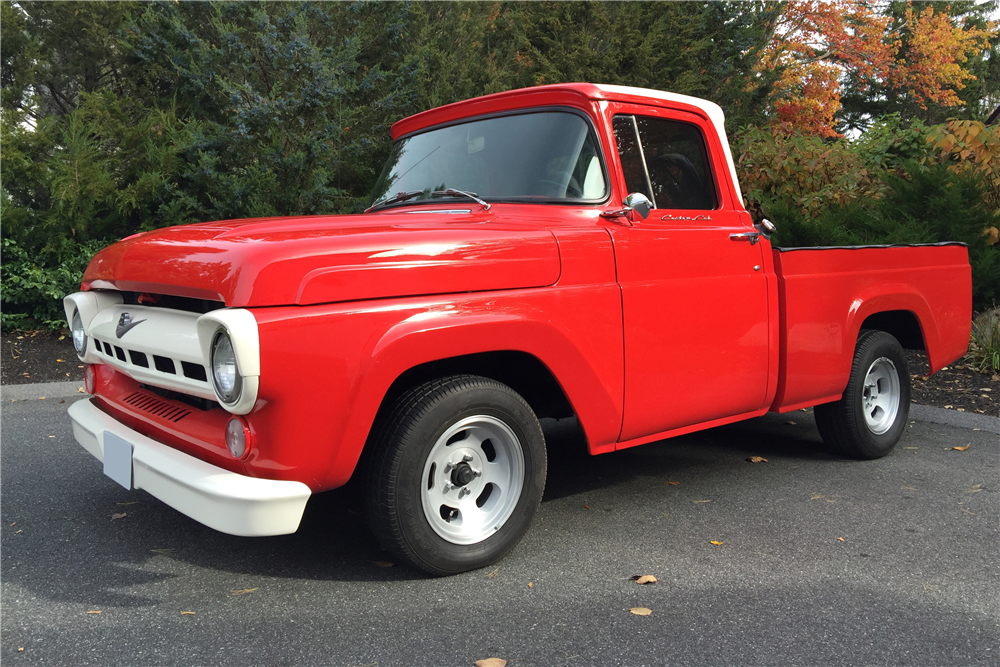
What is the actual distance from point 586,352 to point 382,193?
170 centimetres

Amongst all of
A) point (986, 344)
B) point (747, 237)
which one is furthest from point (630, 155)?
point (986, 344)

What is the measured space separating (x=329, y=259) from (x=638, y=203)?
4.87ft

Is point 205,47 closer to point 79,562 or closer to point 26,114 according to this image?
point 26,114

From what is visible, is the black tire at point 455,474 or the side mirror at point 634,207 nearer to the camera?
the black tire at point 455,474

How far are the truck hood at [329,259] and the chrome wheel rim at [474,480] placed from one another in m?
0.60

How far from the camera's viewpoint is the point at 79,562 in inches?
128

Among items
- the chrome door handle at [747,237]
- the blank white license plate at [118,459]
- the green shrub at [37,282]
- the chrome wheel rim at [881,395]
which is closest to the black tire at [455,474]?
the blank white license plate at [118,459]

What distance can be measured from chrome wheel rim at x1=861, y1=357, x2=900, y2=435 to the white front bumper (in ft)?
12.4

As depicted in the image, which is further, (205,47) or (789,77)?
(789,77)

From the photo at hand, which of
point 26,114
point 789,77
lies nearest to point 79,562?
point 26,114

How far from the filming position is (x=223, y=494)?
2576 mm

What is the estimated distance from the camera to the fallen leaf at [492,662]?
8.19ft

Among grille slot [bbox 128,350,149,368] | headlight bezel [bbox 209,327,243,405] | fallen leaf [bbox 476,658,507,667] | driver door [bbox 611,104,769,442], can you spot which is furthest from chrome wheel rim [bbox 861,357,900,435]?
grille slot [bbox 128,350,149,368]

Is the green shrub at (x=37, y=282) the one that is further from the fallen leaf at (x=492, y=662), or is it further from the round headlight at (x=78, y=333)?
the fallen leaf at (x=492, y=662)
